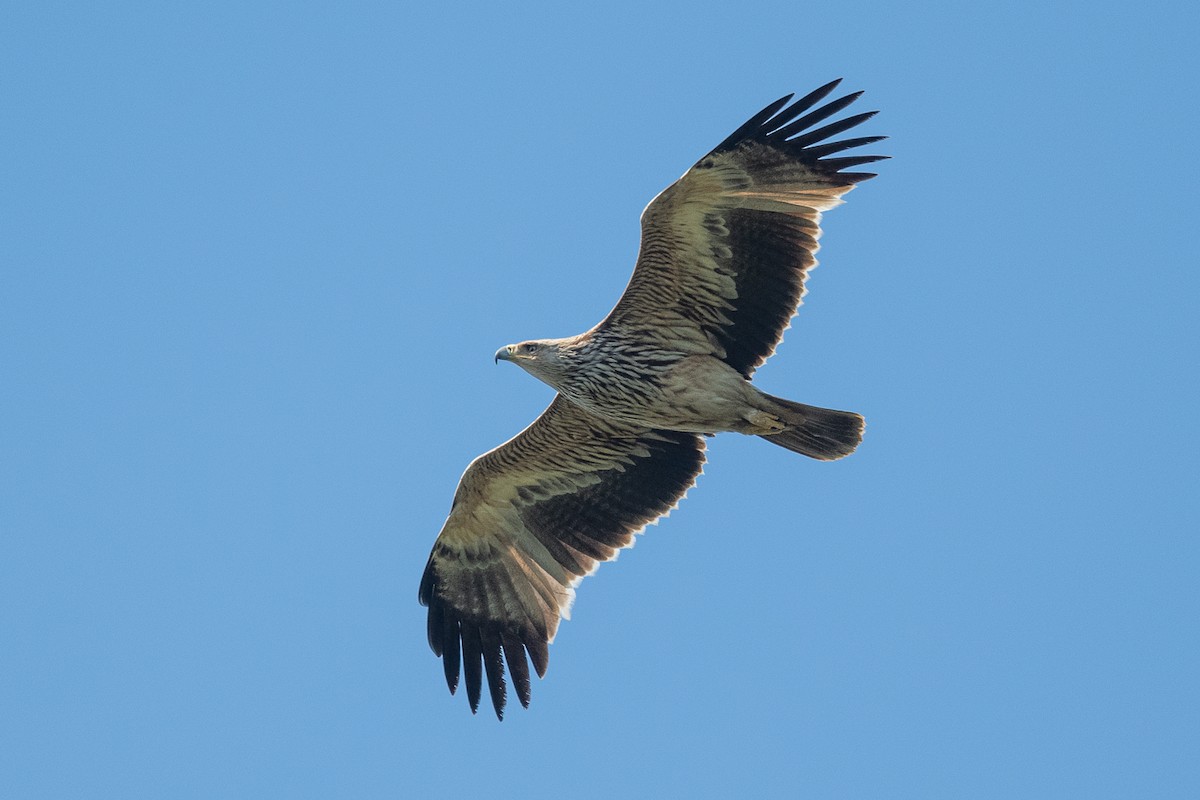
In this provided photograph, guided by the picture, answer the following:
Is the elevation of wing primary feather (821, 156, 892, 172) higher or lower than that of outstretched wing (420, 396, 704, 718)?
higher

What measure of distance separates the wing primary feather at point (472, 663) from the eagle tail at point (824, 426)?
3237 mm

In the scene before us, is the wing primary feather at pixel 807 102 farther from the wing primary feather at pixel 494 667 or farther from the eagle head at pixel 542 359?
the wing primary feather at pixel 494 667

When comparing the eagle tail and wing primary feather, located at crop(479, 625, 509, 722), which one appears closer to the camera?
the eagle tail

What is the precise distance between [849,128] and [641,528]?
3767mm

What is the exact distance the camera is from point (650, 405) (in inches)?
460

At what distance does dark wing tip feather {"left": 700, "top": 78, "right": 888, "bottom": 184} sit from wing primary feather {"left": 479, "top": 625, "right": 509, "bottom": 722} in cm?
436

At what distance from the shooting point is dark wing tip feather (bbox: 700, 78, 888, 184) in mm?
11000

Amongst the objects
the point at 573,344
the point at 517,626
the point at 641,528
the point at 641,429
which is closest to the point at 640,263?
the point at 573,344

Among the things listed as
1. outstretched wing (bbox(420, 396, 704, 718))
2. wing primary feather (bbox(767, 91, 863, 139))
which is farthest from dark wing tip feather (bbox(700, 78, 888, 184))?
outstretched wing (bbox(420, 396, 704, 718))

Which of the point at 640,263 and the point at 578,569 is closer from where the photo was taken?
the point at 640,263

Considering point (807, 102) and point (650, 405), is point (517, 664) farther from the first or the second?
point (807, 102)

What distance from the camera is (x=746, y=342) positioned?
11625mm

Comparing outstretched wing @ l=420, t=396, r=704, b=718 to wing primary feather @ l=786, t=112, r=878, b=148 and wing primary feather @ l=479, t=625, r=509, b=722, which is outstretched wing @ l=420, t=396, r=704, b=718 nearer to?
wing primary feather @ l=479, t=625, r=509, b=722

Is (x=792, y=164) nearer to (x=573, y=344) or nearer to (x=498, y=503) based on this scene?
(x=573, y=344)
